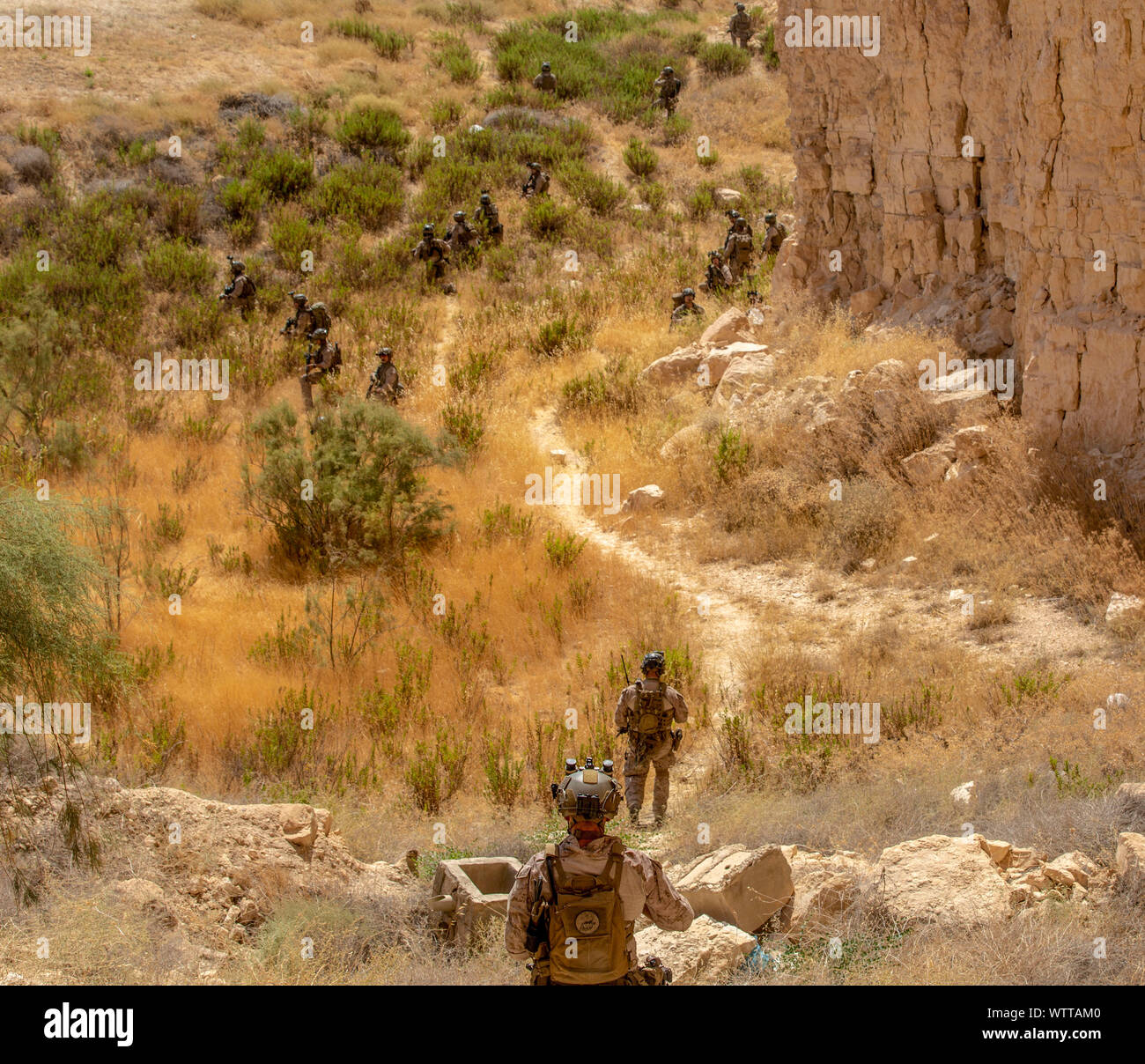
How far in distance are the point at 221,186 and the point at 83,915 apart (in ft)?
55.8

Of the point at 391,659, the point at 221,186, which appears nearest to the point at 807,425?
the point at 391,659

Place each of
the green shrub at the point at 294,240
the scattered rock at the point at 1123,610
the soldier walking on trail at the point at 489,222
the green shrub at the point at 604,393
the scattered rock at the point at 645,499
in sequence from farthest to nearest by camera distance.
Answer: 1. the soldier walking on trail at the point at 489,222
2. the green shrub at the point at 294,240
3. the green shrub at the point at 604,393
4. the scattered rock at the point at 645,499
5. the scattered rock at the point at 1123,610

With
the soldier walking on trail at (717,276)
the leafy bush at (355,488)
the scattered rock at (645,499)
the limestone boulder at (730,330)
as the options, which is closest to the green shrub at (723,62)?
the soldier walking on trail at (717,276)

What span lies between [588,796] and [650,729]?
7.31ft

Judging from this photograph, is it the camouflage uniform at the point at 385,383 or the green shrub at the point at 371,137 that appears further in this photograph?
the green shrub at the point at 371,137

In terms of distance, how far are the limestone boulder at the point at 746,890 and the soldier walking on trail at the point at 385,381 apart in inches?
358

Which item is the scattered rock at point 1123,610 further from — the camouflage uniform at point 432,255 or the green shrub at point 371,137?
the green shrub at point 371,137

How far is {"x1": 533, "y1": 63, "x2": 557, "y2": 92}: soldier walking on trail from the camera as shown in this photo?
23.5 meters

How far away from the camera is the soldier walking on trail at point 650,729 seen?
19.3 ft

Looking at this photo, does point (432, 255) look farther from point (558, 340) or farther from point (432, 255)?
point (558, 340)

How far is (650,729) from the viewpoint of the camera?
19.3 feet

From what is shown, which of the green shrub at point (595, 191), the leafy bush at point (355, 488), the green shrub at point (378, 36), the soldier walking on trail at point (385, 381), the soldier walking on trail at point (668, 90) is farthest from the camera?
the green shrub at point (378, 36)

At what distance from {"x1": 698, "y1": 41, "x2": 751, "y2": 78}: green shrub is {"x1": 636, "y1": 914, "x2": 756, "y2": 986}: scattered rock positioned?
2495cm
